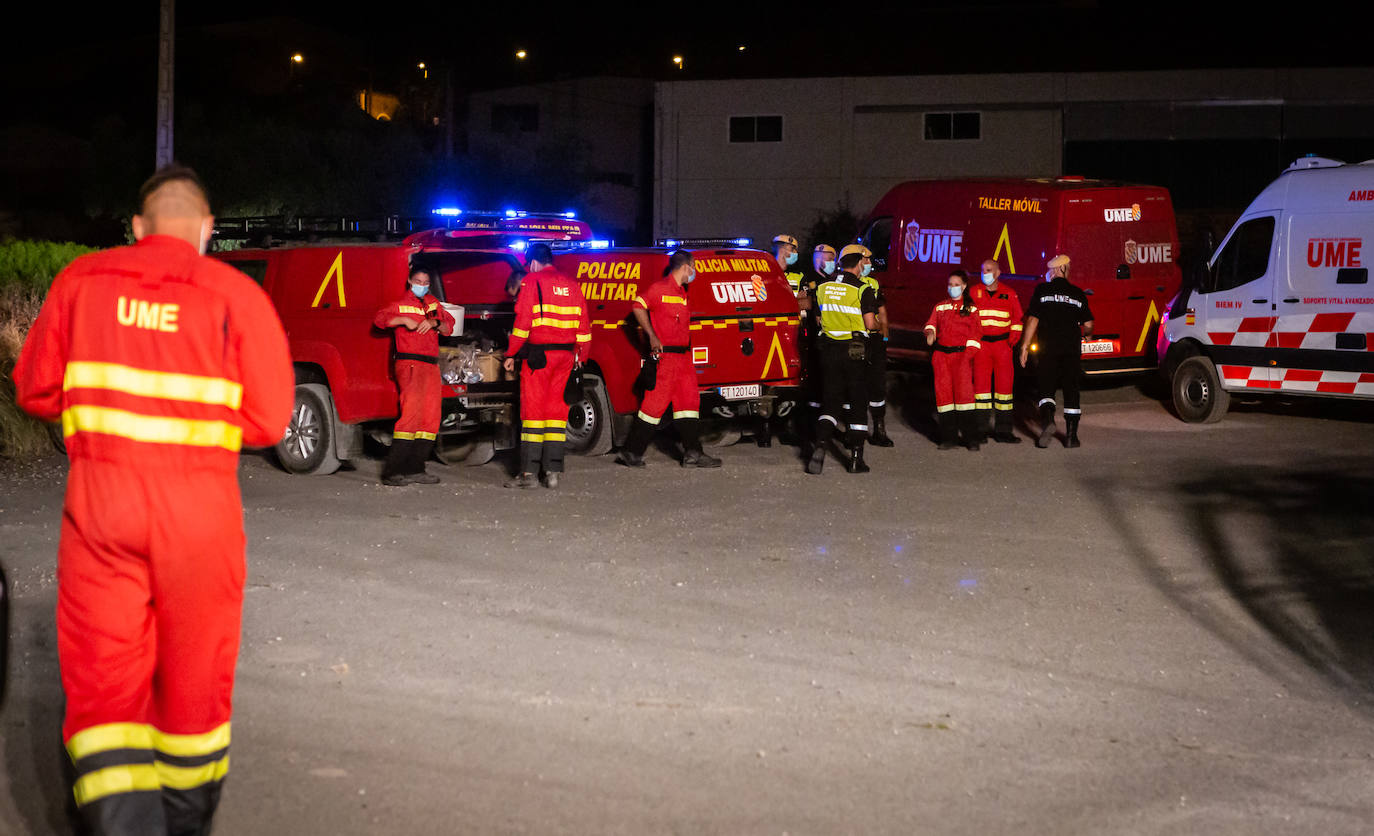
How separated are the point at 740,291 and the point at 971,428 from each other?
2642mm

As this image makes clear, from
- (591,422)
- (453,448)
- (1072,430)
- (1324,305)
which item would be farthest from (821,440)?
(1324,305)

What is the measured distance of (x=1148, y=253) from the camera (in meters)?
17.0

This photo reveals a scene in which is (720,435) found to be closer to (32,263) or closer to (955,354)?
(955,354)

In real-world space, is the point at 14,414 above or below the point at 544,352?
below

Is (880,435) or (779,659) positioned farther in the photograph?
(880,435)

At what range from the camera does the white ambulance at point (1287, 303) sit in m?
14.2

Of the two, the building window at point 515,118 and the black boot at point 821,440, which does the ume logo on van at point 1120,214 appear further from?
the building window at point 515,118

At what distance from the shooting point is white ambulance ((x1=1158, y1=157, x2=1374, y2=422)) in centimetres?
1421

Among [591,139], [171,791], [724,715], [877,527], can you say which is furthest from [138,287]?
[591,139]

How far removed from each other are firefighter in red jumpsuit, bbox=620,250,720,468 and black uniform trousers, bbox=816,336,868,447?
1.06 meters

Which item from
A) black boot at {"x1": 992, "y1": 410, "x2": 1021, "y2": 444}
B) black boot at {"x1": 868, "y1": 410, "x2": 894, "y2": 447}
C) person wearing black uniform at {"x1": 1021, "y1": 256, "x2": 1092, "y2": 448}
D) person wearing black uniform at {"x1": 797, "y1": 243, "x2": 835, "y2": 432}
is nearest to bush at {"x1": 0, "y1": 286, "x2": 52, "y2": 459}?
person wearing black uniform at {"x1": 797, "y1": 243, "x2": 835, "y2": 432}

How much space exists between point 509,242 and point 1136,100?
27.8 m

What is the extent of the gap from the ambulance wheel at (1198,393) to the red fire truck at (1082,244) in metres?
1.00

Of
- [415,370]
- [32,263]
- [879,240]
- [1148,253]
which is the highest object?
[879,240]
